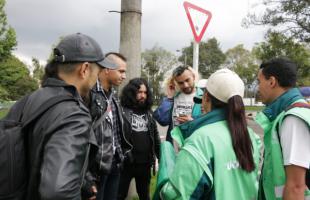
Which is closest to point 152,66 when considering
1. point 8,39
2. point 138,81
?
point 8,39

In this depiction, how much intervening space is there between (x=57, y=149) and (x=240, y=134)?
1.01m

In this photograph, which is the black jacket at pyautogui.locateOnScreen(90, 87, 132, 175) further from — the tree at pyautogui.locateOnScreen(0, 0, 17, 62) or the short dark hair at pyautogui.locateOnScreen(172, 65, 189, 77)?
the tree at pyautogui.locateOnScreen(0, 0, 17, 62)

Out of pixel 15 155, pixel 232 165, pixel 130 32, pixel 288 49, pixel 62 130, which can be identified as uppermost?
pixel 288 49

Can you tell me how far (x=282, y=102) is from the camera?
243 cm

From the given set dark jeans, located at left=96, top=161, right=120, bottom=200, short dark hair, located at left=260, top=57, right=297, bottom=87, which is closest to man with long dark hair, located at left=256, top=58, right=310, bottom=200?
short dark hair, located at left=260, top=57, right=297, bottom=87

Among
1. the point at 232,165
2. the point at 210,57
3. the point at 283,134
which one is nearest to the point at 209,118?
the point at 232,165

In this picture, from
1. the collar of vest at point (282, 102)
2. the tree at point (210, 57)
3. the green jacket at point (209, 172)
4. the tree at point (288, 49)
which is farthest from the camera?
the tree at point (210, 57)

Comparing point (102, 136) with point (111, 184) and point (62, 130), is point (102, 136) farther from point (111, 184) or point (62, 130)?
point (62, 130)

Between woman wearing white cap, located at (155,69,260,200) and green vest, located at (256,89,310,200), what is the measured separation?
0.46ft

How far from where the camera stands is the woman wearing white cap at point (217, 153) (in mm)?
1833

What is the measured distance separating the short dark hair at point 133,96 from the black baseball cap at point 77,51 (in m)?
2.11

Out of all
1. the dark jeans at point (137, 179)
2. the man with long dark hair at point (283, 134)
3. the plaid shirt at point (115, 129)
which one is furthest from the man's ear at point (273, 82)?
the dark jeans at point (137, 179)

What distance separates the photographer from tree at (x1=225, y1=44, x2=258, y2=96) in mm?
53781

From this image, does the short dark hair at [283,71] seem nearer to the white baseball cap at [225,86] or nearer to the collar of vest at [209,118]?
the white baseball cap at [225,86]
